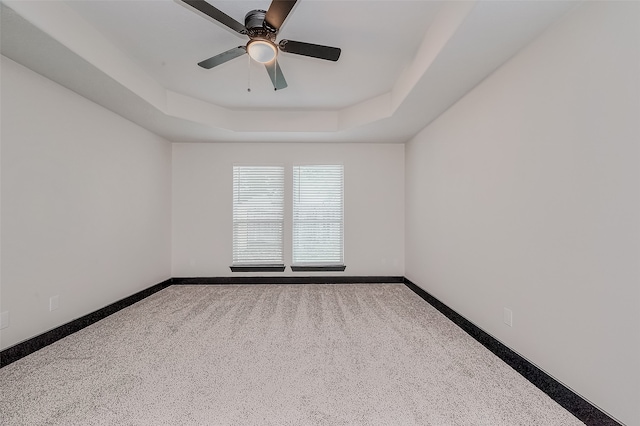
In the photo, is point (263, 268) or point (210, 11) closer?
point (210, 11)

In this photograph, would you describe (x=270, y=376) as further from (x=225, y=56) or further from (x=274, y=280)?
(x=274, y=280)

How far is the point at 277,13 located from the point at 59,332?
3323 mm

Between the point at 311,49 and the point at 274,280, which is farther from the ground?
the point at 311,49

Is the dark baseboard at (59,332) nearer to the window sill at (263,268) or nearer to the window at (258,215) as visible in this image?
the window sill at (263,268)

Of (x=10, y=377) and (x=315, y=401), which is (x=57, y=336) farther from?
(x=315, y=401)

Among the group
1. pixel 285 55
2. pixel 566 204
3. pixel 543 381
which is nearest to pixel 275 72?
pixel 285 55

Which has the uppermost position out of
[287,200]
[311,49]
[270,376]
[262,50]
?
[311,49]

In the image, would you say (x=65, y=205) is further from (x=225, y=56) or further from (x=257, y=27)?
(x=257, y=27)

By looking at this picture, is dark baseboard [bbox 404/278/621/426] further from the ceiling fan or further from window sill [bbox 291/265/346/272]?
the ceiling fan

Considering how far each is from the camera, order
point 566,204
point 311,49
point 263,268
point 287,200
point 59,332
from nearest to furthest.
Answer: point 566,204 → point 311,49 → point 59,332 → point 263,268 → point 287,200

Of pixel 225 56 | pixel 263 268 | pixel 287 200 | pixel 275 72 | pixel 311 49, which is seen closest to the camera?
pixel 311 49

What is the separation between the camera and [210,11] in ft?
5.55

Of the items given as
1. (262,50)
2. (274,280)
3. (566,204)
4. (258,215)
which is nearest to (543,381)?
(566,204)

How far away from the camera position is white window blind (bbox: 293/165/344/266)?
15.0 ft
